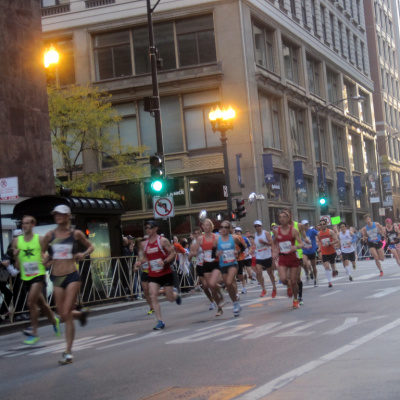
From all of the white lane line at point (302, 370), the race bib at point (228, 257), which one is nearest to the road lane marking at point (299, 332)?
the white lane line at point (302, 370)

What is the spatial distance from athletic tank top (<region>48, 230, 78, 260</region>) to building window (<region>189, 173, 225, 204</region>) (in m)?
29.7

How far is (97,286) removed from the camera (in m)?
22.1

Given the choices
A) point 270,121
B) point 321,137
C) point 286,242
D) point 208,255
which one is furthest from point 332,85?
point 208,255

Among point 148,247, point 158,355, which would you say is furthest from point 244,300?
point 158,355

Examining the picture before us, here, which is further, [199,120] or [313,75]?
[313,75]

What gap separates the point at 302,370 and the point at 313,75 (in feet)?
153

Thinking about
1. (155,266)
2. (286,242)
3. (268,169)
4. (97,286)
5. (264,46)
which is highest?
(264,46)

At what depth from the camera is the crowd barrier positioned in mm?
18016

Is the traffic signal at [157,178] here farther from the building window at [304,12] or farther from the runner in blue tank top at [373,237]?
the building window at [304,12]

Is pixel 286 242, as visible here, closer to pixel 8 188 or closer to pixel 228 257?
pixel 228 257

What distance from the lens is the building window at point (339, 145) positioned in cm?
5720

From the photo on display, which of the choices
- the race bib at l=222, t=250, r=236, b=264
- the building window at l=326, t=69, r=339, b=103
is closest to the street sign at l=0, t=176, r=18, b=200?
the race bib at l=222, t=250, r=236, b=264

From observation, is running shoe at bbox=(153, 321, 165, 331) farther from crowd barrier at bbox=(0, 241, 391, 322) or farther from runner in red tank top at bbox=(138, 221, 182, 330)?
crowd barrier at bbox=(0, 241, 391, 322)

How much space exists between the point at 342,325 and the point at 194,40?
102ft
